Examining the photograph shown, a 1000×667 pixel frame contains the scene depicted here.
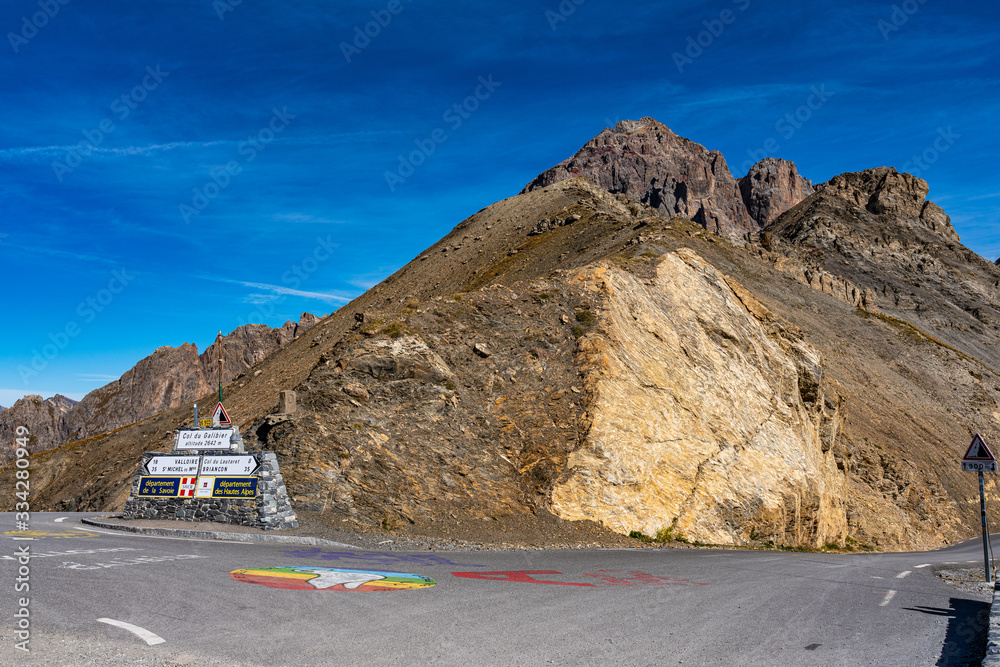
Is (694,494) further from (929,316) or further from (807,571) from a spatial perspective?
(929,316)

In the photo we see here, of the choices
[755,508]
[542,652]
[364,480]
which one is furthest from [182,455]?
[755,508]

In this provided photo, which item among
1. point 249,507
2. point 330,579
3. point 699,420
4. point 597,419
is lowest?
point 330,579

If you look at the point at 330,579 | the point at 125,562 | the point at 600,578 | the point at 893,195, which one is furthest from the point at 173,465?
the point at 893,195

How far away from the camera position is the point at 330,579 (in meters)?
11.0

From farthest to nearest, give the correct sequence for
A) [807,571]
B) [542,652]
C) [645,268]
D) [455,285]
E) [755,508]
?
[455,285], [645,268], [755,508], [807,571], [542,652]

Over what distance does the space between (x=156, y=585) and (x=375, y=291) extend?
2040 inches

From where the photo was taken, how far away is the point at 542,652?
23.9 ft

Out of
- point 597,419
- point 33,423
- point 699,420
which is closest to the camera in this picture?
point 597,419

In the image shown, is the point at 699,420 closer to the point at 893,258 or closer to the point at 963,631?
the point at 963,631

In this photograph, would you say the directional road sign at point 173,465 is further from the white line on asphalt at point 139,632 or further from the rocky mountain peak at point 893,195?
the rocky mountain peak at point 893,195

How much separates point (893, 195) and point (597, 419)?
119288mm

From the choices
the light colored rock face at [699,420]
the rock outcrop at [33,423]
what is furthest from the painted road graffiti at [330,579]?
the rock outcrop at [33,423]

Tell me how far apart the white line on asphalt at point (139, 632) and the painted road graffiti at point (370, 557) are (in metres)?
5.59

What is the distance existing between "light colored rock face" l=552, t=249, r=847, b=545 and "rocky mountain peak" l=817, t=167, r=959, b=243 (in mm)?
98272
